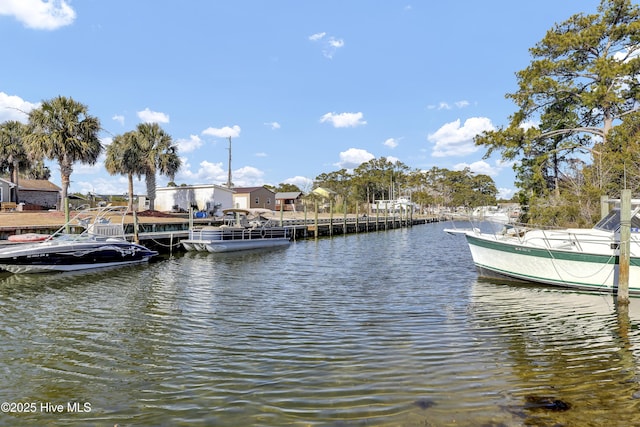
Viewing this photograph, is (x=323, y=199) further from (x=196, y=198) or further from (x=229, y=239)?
(x=229, y=239)

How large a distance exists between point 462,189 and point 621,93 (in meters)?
107

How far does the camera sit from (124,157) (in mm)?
37375

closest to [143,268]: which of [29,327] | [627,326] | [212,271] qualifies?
[212,271]

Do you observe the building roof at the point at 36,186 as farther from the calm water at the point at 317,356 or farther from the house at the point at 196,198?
the calm water at the point at 317,356

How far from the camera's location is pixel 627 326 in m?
8.74

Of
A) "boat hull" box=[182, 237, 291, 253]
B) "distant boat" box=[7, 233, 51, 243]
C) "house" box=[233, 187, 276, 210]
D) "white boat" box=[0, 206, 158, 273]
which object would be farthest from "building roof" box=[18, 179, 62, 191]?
"distant boat" box=[7, 233, 51, 243]

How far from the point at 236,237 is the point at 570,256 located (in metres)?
19.2

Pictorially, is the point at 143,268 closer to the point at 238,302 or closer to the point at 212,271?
the point at 212,271

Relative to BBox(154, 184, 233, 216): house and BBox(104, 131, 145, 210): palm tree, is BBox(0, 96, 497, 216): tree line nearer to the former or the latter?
BBox(104, 131, 145, 210): palm tree

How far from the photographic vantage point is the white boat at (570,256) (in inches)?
459

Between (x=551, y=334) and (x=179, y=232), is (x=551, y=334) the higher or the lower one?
the lower one

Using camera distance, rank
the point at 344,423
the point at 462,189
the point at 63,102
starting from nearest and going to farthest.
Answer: the point at 344,423 < the point at 63,102 < the point at 462,189

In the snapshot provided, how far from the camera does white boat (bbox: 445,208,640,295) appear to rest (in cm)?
1165

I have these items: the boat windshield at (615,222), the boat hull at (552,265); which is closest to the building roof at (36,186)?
the boat hull at (552,265)
